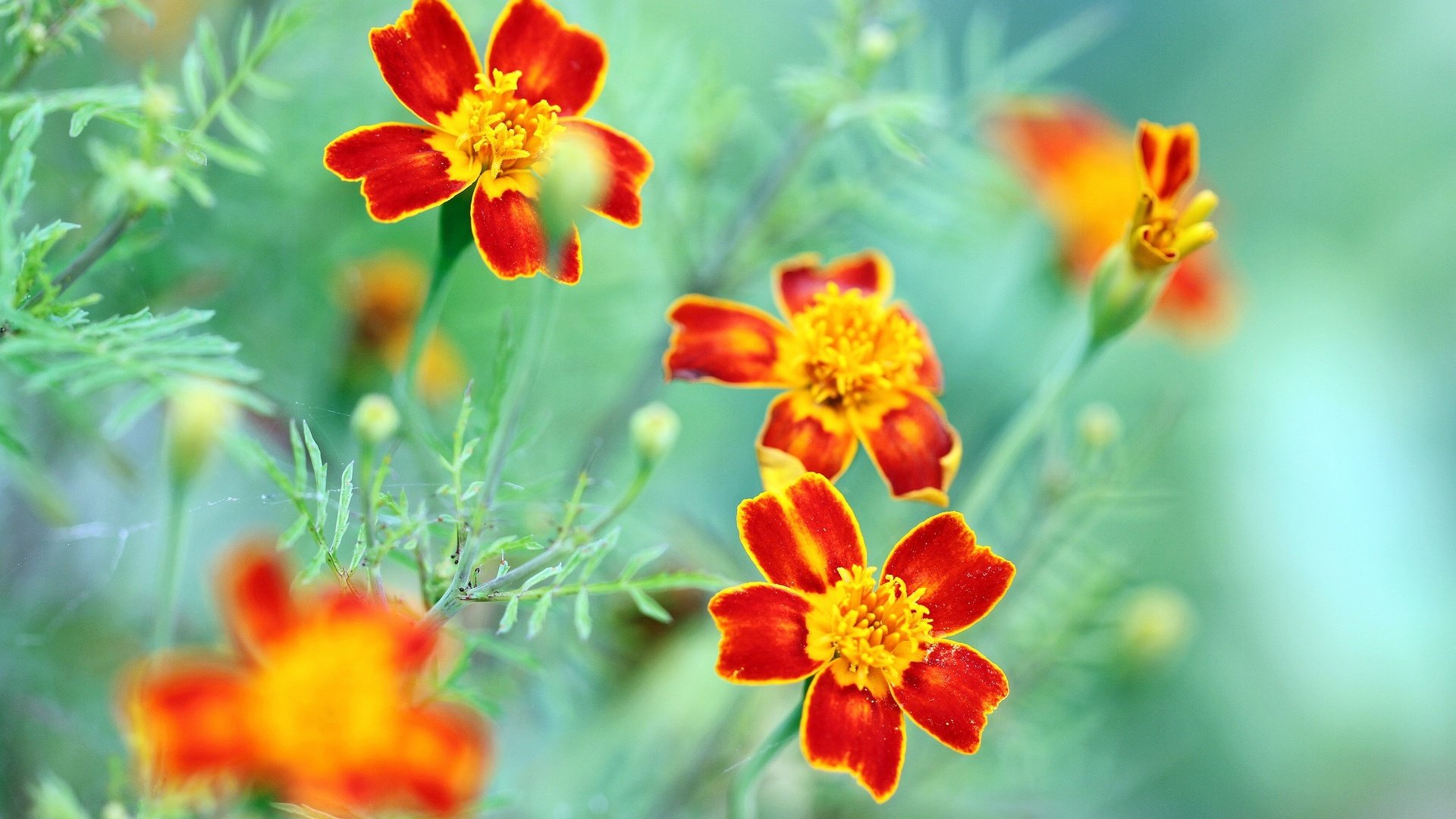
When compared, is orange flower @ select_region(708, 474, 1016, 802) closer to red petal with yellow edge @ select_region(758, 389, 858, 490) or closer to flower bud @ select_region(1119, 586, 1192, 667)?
red petal with yellow edge @ select_region(758, 389, 858, 490)

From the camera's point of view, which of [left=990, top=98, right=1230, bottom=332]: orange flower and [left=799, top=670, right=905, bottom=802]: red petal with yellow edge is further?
[left=990, top=98, right=1230, bottom=332]: orange flower

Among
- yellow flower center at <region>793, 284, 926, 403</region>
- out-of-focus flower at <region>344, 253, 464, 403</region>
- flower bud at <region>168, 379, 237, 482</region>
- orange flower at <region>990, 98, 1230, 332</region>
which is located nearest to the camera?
flower bud at <region>168, 379, 237, 482</region>

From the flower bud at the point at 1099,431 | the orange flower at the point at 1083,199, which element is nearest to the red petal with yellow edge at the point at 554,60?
the flower bud at the point at 1099,431

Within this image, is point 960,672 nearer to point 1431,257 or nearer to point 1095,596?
point 1095,596

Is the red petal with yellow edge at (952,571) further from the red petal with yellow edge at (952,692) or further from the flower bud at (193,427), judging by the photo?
the flower bud at (193,427)

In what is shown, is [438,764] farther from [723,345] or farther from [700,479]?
[700,479]

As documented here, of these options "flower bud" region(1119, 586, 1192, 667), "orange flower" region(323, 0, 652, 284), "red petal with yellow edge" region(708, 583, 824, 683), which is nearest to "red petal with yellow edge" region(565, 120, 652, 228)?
"orange flower" region(323, 0, 652, 284)
